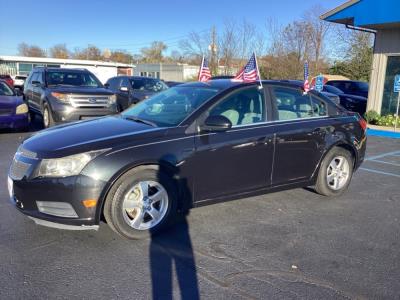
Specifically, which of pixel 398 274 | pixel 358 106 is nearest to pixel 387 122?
pixel 358 106

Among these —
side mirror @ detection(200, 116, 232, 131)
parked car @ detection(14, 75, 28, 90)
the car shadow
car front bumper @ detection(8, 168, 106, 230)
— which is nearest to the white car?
parked car @ detection(14, 75, 28, 90)

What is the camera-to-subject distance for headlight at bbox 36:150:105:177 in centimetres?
355

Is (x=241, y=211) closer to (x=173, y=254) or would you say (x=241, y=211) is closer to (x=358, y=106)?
(x=173, y=254)

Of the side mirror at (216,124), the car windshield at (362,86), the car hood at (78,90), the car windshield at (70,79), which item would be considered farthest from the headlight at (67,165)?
the car windshield at (362,86)

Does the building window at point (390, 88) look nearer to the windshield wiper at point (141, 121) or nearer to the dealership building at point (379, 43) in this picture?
the dealership building at point (379, 43)

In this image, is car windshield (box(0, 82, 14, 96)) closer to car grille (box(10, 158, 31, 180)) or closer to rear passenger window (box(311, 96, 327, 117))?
car grille (box(10, 158, 31, 180))

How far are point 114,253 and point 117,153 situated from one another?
936mm

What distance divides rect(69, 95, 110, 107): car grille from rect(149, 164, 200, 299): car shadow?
670 cm

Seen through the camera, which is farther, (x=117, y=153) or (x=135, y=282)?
(x=117, y=153)

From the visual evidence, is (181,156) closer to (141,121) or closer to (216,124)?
(216,124)

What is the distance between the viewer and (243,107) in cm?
468

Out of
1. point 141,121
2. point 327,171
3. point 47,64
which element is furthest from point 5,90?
point 47,64

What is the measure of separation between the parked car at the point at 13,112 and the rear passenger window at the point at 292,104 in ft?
25.2

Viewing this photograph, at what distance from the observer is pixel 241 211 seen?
189 inches
